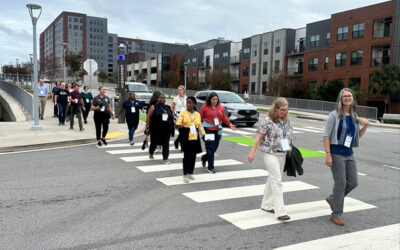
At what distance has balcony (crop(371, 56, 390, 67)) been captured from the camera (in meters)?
36.3

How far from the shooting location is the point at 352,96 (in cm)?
474

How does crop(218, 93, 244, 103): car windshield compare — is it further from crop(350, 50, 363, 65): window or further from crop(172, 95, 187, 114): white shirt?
crop(350, 50, 363, 65): window

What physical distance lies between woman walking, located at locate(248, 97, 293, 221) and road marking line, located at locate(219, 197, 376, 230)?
22 cm

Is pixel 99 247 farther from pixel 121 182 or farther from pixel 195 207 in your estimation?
pixel 121 182

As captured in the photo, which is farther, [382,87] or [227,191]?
[382,87]

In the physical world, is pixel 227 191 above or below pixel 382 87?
below

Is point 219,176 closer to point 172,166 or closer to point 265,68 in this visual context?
point 172,166

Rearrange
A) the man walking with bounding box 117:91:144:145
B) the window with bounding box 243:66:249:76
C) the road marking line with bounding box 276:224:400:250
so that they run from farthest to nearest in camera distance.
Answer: the window with bounding box 243:66:249:76, the man walking with bounding box 117:91:144:145, the road marking line with bounding box 276:224:400:250

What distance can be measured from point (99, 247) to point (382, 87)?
34.6 meters

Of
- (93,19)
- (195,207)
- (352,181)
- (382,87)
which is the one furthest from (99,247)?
(93,19)

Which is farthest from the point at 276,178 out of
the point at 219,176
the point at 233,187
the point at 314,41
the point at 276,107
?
the point at 314,41

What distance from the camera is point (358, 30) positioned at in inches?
1529

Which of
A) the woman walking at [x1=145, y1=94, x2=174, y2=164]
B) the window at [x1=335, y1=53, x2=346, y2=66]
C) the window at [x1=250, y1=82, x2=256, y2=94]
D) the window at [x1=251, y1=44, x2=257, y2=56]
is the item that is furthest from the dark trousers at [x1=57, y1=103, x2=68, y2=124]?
the window at [x1=251, y1=44, x2=257, y2=56]

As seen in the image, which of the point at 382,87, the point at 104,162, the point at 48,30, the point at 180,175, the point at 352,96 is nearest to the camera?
the point at 352,96
